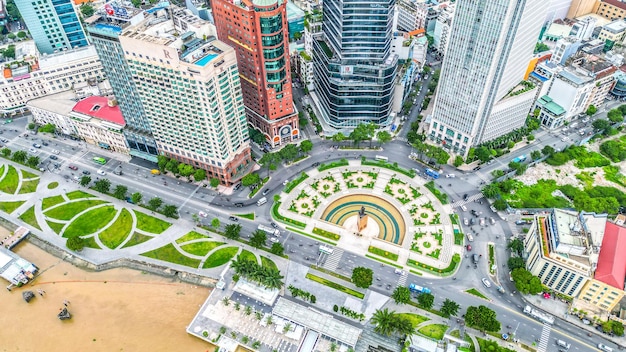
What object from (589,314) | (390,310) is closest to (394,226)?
(390,310)

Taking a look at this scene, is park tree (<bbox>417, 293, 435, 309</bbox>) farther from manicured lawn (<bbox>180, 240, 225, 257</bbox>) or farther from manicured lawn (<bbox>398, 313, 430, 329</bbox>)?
manicured lawn (<bbox>180, 240, 225, 257</bbox>)

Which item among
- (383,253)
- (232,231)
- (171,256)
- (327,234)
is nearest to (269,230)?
(232,231)

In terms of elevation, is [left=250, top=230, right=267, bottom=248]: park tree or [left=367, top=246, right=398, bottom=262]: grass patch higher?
[left=250, top=230, right=267, bottom=248]: park tree

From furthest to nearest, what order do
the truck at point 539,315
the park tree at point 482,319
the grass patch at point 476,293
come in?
the grass patch at point 476,293, the truck at point 539,315, the park tree at point 482,319

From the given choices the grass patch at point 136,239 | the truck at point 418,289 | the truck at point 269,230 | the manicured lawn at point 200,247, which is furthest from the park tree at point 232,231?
the truck at point 418,289

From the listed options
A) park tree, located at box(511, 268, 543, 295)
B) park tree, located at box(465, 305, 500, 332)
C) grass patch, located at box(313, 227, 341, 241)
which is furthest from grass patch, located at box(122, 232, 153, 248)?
park tree, located at box(511, 268, 543, 295)

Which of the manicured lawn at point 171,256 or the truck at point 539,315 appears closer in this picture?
the truck at point 539,315

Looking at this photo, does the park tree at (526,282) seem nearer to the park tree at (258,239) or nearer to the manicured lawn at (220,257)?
the park tree at (258,239)
